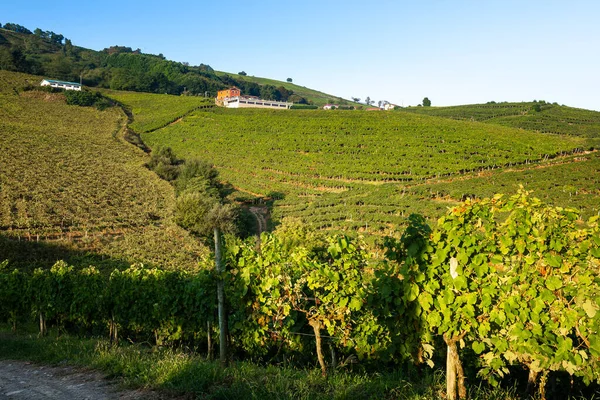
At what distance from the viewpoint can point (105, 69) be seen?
122312 mm

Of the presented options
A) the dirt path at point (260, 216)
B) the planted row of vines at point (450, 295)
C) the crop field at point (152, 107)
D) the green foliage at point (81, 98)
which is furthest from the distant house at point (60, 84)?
the planted row of vines at point (450, 295)

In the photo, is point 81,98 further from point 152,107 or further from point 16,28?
point 16,28

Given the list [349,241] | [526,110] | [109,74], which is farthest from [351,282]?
[109,74]

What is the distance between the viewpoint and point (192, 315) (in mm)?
9500

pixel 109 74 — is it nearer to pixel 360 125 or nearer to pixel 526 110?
pixel 360 125

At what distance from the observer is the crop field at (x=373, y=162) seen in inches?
1517

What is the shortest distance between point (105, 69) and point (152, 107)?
44895 mm

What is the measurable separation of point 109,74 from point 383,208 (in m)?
109

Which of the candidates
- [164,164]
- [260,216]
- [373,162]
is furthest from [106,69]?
[260,216]

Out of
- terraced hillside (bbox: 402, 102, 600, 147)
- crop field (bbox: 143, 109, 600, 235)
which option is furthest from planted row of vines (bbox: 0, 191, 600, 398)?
terraced hillside (bbox: 402, 102, 600, 147)

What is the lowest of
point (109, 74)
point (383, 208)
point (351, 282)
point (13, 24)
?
point (383, 208)

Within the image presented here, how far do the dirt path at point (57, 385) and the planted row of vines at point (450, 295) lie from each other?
2207mm

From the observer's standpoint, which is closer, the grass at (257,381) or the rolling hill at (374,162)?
the grass at (257,381)

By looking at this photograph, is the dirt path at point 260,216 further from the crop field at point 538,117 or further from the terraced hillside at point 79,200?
the crop field at point 538,117
